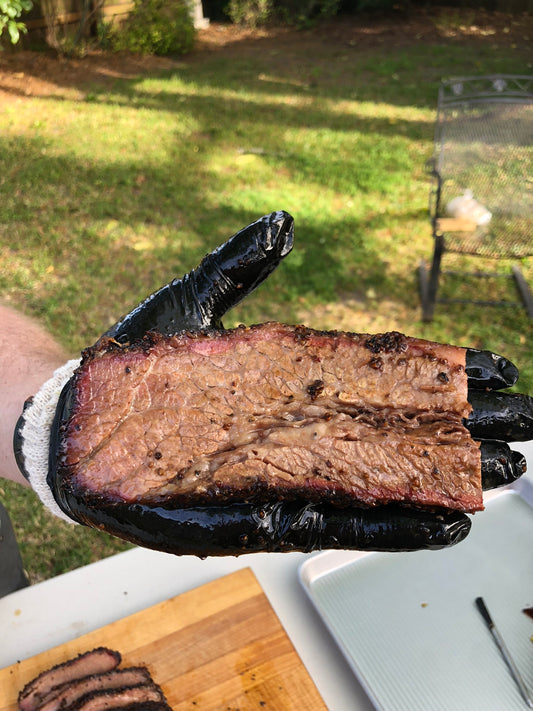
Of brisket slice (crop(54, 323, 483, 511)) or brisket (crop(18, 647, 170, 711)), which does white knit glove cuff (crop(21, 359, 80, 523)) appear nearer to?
brisket slice (crop(54, 323, 483, 511))

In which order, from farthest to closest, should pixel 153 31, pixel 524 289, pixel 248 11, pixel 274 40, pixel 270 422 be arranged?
pixel 248 11 < pixel 274 40 < pixel 153 31 < pixel 524 289 < pixel 270 422

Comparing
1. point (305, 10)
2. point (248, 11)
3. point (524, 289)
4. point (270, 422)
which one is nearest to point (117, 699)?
point (270, 422)

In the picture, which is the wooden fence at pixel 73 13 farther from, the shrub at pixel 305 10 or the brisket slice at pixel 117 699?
the brisket slice at pixel 117 699

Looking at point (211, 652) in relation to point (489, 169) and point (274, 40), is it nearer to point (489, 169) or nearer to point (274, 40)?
point (489, 169)

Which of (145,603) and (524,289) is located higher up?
(145,603)

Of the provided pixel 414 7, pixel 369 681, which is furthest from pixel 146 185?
pixel 414 7

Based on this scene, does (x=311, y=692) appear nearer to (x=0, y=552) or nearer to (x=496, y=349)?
(x=0, y=552)
